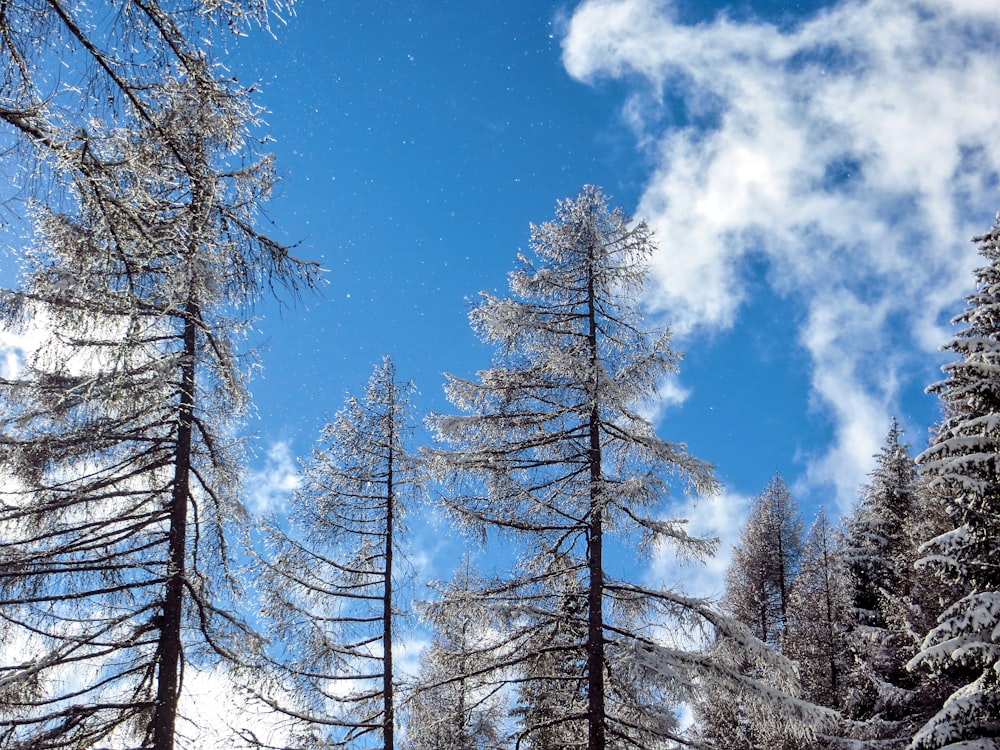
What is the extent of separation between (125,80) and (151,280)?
139 centimetres

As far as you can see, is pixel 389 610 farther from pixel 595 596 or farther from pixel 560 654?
pixel 595 596

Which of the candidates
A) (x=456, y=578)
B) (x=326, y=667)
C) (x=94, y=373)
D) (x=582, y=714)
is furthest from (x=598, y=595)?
(x=94, y=373)

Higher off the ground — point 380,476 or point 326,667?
point 380,476

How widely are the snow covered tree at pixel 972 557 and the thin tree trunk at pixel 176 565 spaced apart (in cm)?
1010

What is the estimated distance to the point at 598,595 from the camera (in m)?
9.72

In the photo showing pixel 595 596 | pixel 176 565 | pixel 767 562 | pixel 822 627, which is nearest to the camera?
pixel 176 565

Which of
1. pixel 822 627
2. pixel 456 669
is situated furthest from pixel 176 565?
pixel 822 627

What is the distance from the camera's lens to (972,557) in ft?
32.2

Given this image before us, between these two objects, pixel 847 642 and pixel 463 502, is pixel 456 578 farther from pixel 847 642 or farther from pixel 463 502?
pixel 847 642

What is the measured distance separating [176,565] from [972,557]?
37.0 feet

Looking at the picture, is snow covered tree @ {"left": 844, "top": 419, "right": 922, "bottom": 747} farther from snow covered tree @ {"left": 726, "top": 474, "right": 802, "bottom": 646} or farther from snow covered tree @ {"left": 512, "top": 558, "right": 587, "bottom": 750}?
snow covered tree @ {"left": 512, "top": 558, "right": 587, "bottom": 750}

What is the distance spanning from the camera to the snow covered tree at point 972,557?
30.2 feet

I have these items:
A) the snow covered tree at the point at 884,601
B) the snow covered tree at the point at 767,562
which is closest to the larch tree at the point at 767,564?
the snow covered tree at the point at 767,562

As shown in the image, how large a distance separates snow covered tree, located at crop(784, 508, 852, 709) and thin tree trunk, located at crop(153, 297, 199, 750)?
63.4ft
